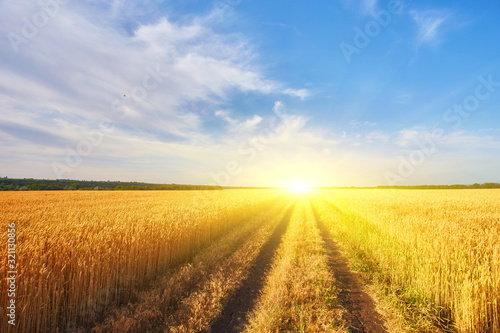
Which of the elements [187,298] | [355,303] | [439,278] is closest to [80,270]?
[187,298]

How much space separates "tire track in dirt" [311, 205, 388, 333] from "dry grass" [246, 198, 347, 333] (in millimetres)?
254

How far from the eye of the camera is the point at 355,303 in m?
5.31

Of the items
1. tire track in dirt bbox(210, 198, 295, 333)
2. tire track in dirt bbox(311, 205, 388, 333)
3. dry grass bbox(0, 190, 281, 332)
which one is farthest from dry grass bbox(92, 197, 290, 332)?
tire track in dirt bbox(311, 205, 388, 333)

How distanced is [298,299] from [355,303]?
1613mm

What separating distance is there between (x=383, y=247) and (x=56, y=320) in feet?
33.6

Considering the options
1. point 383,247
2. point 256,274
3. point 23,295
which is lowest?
point 256,274

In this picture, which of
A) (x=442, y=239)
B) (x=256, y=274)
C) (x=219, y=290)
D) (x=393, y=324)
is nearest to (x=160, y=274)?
(x=219, y=290)

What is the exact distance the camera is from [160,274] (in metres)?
6.85

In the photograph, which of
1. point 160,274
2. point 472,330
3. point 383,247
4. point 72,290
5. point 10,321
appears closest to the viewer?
point 10,321

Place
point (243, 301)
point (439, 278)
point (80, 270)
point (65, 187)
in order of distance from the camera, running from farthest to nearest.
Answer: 1. point (65, 187)
2. point (243, 301)
3. point (439, 278)
4. point (80, 270)

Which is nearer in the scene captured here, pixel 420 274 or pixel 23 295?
pixel 23 295

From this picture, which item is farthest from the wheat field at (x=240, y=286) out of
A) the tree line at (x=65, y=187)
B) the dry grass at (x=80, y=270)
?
the tree line at (x=65, y=187)

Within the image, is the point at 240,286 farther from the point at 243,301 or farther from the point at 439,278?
the point at 439,278

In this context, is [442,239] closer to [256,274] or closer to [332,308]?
[332,308]
